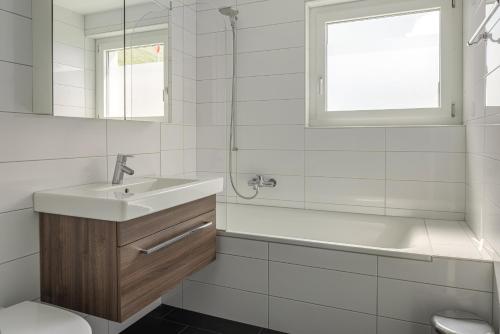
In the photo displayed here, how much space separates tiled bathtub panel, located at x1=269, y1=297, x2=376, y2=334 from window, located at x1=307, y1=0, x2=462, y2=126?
1.28m

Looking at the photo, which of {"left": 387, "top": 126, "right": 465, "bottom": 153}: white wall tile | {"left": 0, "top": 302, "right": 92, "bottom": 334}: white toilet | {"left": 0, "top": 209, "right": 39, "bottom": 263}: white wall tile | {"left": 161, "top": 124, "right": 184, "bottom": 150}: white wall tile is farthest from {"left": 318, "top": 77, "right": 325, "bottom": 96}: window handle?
{"left": 0, "top": 302, "right": 92, "bottom": 334}: white toilet

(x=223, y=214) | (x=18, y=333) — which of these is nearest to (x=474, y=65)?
(x=223, y=214)

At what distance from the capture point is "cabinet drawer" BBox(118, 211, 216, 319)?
4.49 feet

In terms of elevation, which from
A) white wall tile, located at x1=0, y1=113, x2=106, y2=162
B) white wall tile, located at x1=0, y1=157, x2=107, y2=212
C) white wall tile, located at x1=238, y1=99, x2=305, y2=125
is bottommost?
white wall tile, located at x1=0, y1=157, x2=107, y2=212

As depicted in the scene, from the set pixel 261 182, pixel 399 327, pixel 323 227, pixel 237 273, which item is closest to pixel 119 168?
pixel 237 273

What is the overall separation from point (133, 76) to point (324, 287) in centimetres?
156

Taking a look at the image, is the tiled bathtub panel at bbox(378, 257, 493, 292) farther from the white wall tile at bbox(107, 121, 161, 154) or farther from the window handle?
the white wall tile at bbox(107, 121, 161, 154)

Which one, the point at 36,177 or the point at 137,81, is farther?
the point at 137,81

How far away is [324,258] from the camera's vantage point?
1.76 metres

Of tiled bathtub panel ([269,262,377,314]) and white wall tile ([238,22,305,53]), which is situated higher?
white wall tile ([238,22,305,53])

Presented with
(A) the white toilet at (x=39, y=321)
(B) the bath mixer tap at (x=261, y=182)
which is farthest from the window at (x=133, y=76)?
(A) the white toilet at (x=39, y=321)

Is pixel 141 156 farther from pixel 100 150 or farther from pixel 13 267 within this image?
pixel 13 267

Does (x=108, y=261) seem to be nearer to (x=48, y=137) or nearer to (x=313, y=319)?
(x=48, y=137)

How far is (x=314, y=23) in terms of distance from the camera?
2543 millimetres
